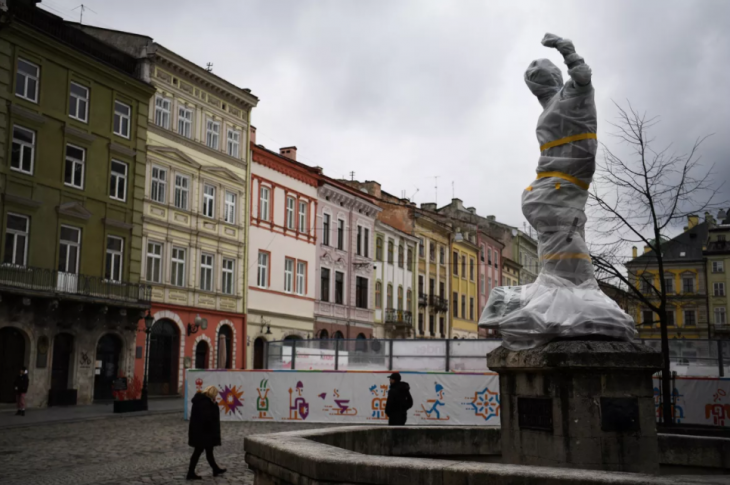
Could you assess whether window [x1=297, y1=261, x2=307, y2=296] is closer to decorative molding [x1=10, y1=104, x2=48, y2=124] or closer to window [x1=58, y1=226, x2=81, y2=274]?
window [x1=58, y1=226, x2=81, y2=274]

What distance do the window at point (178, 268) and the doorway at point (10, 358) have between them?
8283mm

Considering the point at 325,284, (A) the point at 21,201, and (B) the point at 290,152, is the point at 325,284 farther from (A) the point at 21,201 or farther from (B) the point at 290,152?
(A) the point at 21,201

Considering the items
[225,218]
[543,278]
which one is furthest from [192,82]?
[543,278]

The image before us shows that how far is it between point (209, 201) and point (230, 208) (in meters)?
1.48

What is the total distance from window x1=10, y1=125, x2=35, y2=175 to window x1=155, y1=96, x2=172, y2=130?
6.81 m

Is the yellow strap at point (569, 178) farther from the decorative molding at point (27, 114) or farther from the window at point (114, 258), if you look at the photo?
the window at point (114, 258)

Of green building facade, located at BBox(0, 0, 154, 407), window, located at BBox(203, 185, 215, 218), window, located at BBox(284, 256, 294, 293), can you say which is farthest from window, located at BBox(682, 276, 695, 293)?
green building facade, located at BBox(0, 0, 154, 407)

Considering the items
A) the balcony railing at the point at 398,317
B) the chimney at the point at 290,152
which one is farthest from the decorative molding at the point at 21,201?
the balcony railing at the point at 398,317

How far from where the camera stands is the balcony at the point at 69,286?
88.4ft

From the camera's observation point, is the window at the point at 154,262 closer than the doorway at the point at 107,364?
No

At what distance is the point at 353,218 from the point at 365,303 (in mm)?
5383

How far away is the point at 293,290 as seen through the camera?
42375 mm

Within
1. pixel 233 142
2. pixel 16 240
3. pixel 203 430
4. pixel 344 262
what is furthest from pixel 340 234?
pixel 203 430

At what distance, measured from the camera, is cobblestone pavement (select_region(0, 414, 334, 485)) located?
11.5 meters
